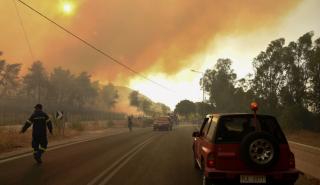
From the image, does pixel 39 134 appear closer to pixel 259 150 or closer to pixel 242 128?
pixel 242 128

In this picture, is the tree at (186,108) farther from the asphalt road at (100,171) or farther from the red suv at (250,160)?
the red suv at (250,160)

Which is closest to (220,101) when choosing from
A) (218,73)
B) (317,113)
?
(218,73)

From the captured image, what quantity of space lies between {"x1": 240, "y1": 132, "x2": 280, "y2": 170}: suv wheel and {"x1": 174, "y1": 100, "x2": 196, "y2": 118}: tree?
Answer: 145 m

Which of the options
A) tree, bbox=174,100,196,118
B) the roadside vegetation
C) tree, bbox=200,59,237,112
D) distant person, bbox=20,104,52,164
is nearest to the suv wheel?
distant person, bbox=20,104,52,164

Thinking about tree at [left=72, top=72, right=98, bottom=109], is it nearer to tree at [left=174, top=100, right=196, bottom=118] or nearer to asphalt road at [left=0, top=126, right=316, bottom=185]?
tree at [left=174, top=100, right=196, bottom=118]

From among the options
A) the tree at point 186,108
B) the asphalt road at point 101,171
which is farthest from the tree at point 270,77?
the tree at point 186,108

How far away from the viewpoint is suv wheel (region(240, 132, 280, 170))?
25.2ft

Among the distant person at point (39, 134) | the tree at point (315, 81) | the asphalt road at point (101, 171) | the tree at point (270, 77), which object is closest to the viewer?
the asphalt road at point (101, 171)

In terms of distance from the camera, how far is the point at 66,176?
36.8 ft

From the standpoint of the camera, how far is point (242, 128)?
9070mm

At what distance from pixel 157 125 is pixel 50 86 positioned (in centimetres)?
9806

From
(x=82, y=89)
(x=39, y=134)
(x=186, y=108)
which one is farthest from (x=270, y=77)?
(x=82, y=89)

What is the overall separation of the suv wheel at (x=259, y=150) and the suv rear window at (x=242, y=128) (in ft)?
1.54

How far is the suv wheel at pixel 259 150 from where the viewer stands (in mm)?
7676
